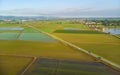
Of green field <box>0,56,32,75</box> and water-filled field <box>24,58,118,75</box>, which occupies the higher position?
green field <box>0,56,32,75</box>

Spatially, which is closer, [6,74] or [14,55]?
[6,74]

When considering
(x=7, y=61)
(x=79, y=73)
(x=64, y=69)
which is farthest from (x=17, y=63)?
(x=79, y=73)

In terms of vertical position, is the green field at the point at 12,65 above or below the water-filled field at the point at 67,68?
above

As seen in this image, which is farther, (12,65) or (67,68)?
(12,65)

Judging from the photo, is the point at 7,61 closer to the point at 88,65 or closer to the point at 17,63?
the point at 17,63

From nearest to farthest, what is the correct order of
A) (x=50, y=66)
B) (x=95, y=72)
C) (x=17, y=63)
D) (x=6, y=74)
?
(x=6, y=74) → (x=95, y=72) → (x=50, y=66) → (x=17, y=63)
